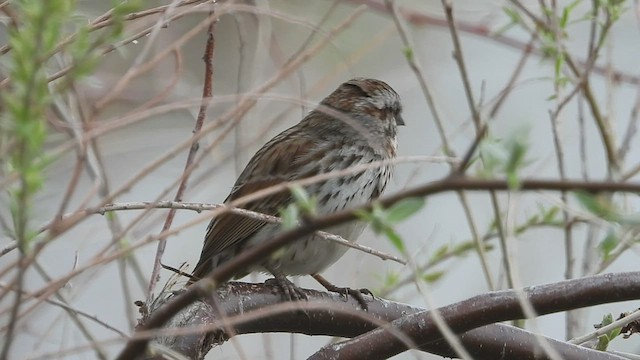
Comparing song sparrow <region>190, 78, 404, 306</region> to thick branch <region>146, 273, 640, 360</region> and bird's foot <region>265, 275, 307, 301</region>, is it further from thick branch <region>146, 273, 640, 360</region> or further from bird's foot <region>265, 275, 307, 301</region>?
thick branch <region>146, 273, 640, 360</region>

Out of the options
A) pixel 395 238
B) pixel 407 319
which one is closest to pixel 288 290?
pixel 407 319

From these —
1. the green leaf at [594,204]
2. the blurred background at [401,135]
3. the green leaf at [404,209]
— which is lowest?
the green leaf at [594,204]

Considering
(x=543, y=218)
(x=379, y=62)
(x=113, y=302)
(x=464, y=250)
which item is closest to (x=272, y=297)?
(x=464, y=250)

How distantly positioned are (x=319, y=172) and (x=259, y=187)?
7.4 inches

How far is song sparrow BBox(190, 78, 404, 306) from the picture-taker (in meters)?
3.10

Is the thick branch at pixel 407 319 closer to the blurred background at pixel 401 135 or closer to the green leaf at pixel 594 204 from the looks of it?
the green leaf at pixel 594 204

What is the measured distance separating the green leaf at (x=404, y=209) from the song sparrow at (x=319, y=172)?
5.82ft

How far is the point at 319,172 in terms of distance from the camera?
10.7 ft

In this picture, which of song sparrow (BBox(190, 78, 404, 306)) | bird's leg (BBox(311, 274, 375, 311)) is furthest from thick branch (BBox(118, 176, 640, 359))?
song sparrow (BBox(190, 78, 404, 306))

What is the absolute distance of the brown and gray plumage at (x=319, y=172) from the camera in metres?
3.10

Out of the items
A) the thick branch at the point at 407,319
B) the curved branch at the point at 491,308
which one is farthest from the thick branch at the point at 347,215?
the curved branch at the point at 491,308

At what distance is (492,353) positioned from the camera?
2059mm

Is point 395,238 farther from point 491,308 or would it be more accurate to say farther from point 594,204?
point 491,308

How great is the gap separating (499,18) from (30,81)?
127 inches
